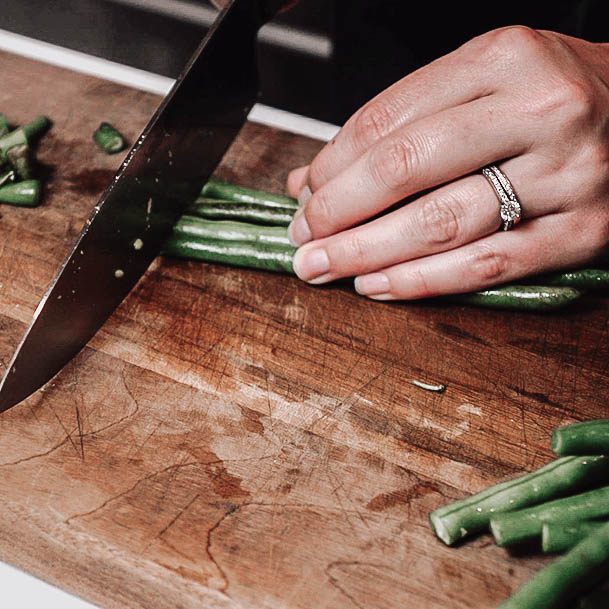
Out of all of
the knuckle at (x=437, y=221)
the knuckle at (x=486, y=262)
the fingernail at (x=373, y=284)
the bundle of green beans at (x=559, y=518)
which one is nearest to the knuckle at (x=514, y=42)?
the knuckle at (x=437, y=221)

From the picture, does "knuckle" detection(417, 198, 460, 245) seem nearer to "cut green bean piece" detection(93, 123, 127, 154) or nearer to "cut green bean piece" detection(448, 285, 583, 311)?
"cut green bean piece" detection(448, 285, 583, 311)

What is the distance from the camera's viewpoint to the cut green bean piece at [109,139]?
3.65 m

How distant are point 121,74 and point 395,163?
2115 millimetres

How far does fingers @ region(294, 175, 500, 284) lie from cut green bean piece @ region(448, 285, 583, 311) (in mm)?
237

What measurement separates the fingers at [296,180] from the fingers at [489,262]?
0.65 meters

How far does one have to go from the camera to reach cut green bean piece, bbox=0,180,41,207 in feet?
11.0

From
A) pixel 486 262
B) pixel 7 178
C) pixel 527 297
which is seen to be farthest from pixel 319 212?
pixel 7 178

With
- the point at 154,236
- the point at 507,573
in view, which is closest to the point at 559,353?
the point at 507,573

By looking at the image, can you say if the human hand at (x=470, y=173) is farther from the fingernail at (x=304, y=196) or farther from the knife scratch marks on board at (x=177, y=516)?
the knife scratch marks on board at (x=177, y=516)

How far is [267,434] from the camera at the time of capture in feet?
8.89

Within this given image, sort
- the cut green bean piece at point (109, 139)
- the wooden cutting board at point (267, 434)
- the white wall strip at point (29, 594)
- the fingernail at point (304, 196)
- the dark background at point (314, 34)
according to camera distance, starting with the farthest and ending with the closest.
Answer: the dark background at point (314, 34) < the cut green bean piece at point (109, 139) < the fingernail at point (304, 196) < the white wall strip at point (29, 594) < the wooden cutting board at point (267, 434)

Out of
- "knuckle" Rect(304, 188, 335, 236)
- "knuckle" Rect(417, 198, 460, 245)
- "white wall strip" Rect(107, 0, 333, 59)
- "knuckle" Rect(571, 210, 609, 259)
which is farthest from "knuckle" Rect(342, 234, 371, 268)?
"white wall strip" Rect(107, 0, 333, 59)

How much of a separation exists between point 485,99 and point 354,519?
149 centimetres

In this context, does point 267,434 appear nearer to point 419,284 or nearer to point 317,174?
point 419,284
